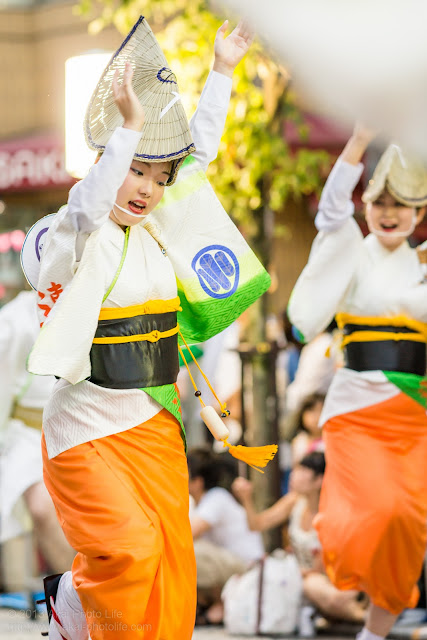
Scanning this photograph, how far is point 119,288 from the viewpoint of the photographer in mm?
2619

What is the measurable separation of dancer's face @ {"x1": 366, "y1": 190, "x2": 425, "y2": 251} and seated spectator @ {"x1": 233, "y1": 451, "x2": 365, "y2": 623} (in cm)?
152

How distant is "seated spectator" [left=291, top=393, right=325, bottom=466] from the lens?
537 cm

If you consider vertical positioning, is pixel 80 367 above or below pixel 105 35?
below

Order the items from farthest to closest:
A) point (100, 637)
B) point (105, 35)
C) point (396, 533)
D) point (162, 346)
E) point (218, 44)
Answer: point (105, 35) → point (396, 533) → point (218, 44) → point (162, 346) → point (100, 637)

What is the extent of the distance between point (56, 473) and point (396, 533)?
4.81 feet

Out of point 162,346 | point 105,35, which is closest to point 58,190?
point 105,35

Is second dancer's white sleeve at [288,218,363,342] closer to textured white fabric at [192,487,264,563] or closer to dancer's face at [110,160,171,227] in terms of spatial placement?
dancer's face at [110,160,171,227]

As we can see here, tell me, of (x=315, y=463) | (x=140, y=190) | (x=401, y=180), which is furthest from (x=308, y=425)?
(x=140, y=190)

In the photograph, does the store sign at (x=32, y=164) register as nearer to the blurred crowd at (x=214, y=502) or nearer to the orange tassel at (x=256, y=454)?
the blurred crowd at (x=214, y=502)

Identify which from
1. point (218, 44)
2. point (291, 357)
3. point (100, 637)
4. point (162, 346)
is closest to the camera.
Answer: point (100, 637)

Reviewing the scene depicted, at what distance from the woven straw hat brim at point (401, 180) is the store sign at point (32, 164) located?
21.6ft

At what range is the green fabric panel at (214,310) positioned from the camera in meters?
2.95

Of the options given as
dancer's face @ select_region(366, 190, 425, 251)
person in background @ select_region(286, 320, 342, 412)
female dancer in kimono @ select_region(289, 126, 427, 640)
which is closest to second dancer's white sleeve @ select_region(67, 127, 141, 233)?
female dancer in kimono @ select_region(289, 126, 427, 640)

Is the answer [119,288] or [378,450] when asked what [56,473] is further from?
[378,450]
